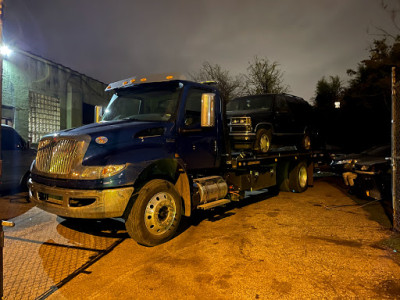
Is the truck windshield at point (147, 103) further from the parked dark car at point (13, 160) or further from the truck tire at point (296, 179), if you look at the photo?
the truck tire at point (296, 179)

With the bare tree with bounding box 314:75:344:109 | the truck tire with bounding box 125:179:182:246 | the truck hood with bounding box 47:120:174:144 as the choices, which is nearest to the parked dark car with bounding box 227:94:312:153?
the truck hood with bounding box 47:120:174:144

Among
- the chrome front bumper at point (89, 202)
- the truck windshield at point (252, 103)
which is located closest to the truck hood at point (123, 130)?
the chrome front bumper at point (89, 202)

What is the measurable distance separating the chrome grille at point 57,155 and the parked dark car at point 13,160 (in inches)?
159

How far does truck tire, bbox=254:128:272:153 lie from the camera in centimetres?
750

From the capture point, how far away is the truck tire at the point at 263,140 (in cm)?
750

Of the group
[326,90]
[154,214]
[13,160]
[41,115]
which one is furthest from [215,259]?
[326,90]

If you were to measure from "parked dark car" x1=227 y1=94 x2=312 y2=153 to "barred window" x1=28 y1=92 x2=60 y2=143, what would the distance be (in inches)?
409

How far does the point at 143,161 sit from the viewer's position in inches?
176

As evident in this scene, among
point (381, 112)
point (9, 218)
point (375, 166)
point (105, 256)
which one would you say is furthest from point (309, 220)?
point (381, 112)

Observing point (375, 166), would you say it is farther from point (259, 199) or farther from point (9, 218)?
point (9, 218)

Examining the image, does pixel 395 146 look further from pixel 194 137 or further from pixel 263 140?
pixel 194 137

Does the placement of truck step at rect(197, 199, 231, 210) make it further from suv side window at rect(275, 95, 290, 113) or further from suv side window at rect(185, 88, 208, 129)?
suv side window at rect(275, 95, 290, 113)

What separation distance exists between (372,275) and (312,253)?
843 mm

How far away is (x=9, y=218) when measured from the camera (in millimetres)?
6258
